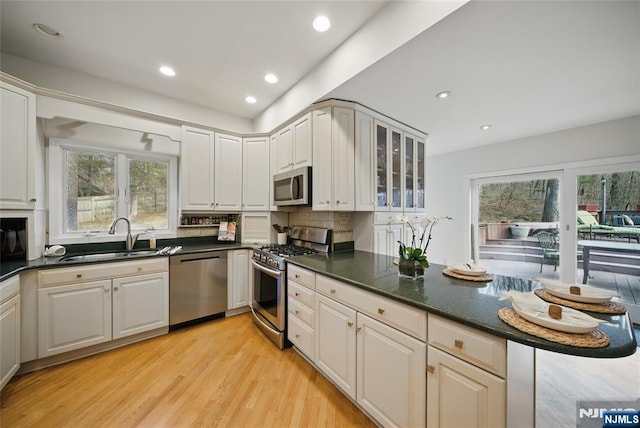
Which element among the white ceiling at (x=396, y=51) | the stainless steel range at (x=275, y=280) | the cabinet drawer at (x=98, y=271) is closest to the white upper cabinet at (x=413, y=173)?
the white ceiling at (x=396, y=51)

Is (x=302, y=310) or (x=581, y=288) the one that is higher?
(x=581, y=288)

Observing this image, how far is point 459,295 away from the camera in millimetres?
1341

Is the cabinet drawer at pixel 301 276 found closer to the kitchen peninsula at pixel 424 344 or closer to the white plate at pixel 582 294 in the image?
the kitchen peninsula at pixel 424 344

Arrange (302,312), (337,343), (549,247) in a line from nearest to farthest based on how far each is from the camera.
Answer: (337,343) → (302,312) → (549,247)

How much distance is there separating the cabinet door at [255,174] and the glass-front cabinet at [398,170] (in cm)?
159

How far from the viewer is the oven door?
236 centimetres

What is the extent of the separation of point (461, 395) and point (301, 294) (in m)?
1.35

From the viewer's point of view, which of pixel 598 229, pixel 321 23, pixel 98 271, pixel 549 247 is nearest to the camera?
pixel 321 23

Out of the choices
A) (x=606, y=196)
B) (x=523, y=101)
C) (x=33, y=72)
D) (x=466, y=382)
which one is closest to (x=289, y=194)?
(x=466, y=382)

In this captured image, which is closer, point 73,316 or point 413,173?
point 73,316

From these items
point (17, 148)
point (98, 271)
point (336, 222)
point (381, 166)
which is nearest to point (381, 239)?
point (336, 222)

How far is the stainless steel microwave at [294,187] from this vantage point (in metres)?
2.65

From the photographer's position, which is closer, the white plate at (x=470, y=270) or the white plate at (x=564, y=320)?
the white plate at (x=564, y=320)

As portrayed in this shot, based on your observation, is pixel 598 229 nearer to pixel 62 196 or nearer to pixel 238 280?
pixel 238 280
